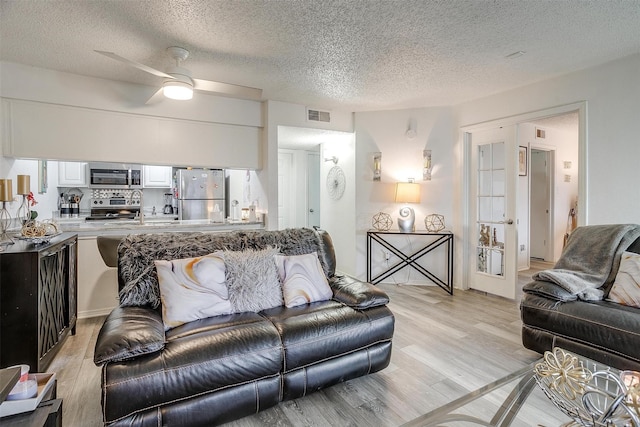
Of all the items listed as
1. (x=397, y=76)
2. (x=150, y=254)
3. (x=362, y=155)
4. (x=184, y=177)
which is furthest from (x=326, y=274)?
(x=184, y=177)

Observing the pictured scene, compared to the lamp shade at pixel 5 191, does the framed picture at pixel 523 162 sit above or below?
above

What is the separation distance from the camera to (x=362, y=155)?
4.79m

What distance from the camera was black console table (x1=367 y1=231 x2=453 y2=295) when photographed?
4.32 m

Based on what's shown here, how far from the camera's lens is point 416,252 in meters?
4.51

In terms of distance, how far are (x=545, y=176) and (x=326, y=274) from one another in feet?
17.7

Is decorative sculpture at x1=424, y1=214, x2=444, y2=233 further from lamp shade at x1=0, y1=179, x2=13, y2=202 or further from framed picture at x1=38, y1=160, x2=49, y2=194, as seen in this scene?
framed picture at x1=38, y1=160, x2=49, y2=194

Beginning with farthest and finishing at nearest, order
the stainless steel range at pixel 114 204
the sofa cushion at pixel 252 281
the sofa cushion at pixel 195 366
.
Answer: the stainless steel range at pixel 114 204, the sofa cushion at pixel 252 281, the sofa cushion at pixel 195 366

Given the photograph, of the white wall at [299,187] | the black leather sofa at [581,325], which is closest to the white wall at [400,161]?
the white wall at [299,187]

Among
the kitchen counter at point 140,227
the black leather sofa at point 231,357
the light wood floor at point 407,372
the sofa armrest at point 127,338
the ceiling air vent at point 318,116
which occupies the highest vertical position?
the ceiling air vent at point 318,116

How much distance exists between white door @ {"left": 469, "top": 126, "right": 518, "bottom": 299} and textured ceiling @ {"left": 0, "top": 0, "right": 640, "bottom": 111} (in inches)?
30.5

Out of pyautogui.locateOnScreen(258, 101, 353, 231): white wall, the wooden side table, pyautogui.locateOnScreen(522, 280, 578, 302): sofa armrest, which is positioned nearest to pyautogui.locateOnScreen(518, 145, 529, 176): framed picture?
pyautogui.locateOnScreen(522, 280, 578, 302): sofa armrest

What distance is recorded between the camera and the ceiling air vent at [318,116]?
4.50 meters

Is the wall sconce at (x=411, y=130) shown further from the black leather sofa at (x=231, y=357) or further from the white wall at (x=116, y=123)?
the black leather sofa at (x=231, y=357)

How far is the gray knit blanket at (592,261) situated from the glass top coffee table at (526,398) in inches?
37.8
